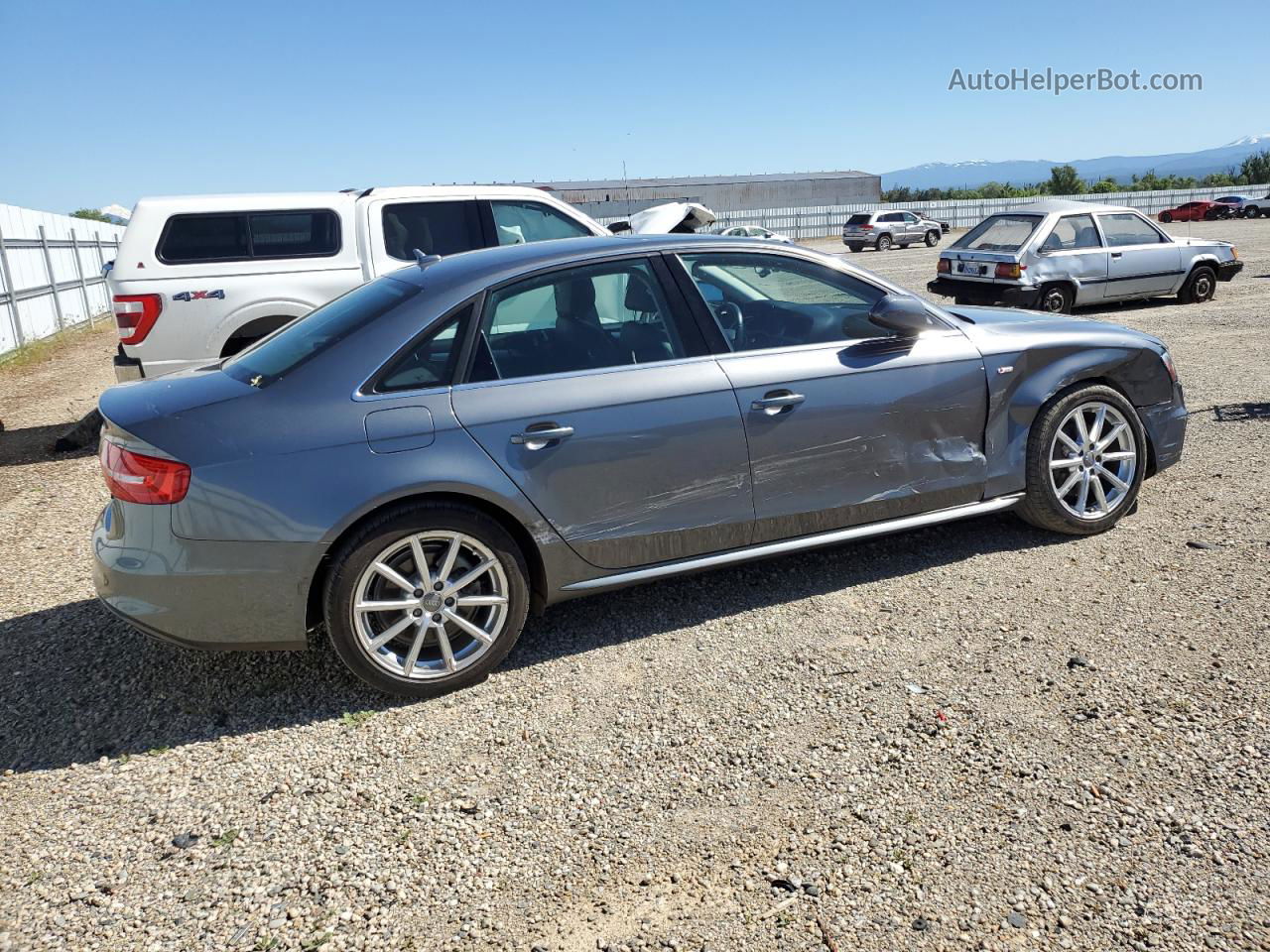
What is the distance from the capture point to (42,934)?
254cm

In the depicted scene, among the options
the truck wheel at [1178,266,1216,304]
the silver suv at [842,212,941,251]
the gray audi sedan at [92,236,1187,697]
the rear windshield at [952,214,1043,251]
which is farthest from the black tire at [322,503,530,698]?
the silver suv at [842,212,941,251]

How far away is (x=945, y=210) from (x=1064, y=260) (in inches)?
1661

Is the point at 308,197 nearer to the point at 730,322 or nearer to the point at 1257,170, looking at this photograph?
the point at 730,322

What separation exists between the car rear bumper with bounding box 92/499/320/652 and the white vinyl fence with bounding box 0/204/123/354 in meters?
15.3

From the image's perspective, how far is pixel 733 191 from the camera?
66.9 metres

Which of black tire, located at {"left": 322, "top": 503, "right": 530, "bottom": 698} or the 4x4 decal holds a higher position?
the 4x4 decal

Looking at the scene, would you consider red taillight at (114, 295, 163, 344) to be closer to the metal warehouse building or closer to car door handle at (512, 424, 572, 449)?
car door handle at (512, 424, 572, 449)

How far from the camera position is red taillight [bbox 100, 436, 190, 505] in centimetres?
338

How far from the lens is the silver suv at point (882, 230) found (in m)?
39.1

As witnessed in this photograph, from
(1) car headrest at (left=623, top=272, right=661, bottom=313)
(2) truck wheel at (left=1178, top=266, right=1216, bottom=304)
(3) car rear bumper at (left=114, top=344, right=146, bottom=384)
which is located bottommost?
(2) truck wheel at (left=1178, top=266, right=1216, bottom=304)

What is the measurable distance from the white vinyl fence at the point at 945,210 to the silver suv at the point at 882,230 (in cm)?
771

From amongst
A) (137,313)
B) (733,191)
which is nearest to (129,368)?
(137,313)

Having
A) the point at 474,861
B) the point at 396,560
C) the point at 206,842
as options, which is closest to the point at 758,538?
the point at 396,560

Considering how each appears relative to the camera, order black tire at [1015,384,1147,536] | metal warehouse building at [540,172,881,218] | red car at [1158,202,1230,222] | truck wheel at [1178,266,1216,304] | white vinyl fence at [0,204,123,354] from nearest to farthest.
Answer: black tire at [1015,384,1147,536] → truck wheel at [1178,266,1216,304] → white vinyl fence at [0,204,123,354] → red car at [1158,202,1230,222] → metal warehouse building at [540,172,881,218]
